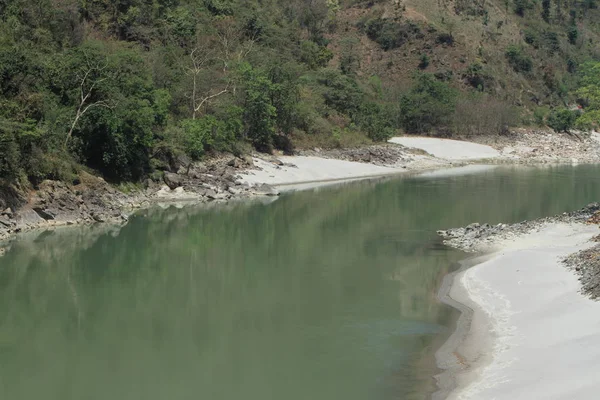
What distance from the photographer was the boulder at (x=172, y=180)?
1901 inches

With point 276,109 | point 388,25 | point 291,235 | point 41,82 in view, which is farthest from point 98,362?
point 388,25

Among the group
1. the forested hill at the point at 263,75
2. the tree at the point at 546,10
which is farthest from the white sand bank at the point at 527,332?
the tree at the point at 546,10

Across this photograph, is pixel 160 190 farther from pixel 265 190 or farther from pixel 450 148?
pixel 450 148

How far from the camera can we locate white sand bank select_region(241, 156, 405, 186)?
57.1 meters

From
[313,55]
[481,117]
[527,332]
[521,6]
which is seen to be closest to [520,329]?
[527,332]

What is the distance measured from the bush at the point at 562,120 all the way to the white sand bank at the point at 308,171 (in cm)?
4835

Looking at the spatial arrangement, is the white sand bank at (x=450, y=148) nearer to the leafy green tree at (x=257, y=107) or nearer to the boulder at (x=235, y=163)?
the leafy green tree at (x=257, y=107)

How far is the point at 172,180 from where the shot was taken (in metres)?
48.4

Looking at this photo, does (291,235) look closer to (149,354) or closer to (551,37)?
(149,354)

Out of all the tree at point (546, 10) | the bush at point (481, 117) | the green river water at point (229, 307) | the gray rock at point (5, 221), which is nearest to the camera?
the green river water at point (229, 307)

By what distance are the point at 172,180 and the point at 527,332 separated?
3359 centimetres

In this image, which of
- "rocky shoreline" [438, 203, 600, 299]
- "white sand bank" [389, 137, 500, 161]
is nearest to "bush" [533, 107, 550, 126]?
"white sand bank" [389, 137, 500, 161]

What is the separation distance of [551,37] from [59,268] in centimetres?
13270

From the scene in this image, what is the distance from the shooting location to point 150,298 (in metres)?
24.3
